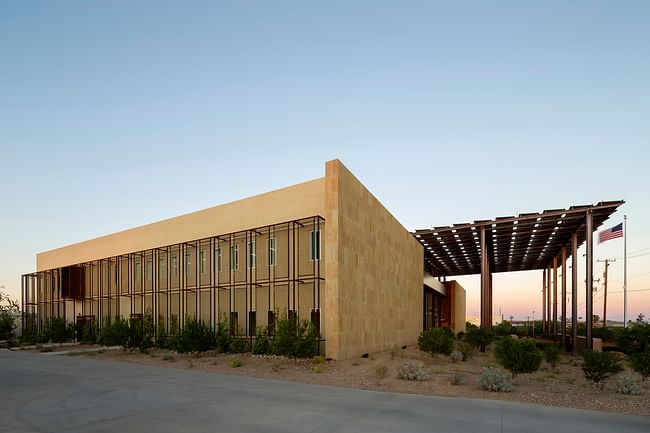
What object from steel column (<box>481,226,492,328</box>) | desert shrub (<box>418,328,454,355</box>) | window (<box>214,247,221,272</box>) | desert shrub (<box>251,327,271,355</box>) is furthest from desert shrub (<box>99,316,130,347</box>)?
steel column (<box>481,226,492,328</box>)

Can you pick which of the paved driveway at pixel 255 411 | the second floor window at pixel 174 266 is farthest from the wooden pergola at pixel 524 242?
the paved driveway at pixel 255 411

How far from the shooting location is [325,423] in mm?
10328

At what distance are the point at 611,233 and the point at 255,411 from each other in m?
30.6

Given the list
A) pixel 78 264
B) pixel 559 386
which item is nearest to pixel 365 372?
pixel 559 386

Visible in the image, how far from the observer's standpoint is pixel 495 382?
14.7 m

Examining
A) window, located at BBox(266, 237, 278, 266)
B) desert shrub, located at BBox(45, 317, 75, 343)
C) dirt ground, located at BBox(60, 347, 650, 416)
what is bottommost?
desert shrub, located at BBox(45, 317, 75, 343)

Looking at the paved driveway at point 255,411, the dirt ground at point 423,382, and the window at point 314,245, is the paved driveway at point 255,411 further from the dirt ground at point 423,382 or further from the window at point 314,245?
the window at point 314,245

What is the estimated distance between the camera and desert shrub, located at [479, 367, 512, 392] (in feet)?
47.8

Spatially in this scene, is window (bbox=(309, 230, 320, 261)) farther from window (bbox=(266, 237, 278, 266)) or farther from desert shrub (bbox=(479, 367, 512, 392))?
desert shrub (bbox=(479, 367, 512, 392))

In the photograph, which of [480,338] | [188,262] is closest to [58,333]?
[188,262]

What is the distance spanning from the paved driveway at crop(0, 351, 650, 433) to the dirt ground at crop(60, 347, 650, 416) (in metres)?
1.25

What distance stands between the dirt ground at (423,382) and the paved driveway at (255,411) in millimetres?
1252

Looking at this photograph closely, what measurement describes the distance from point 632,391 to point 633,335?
51.8ft

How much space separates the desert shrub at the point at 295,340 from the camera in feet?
71.3
